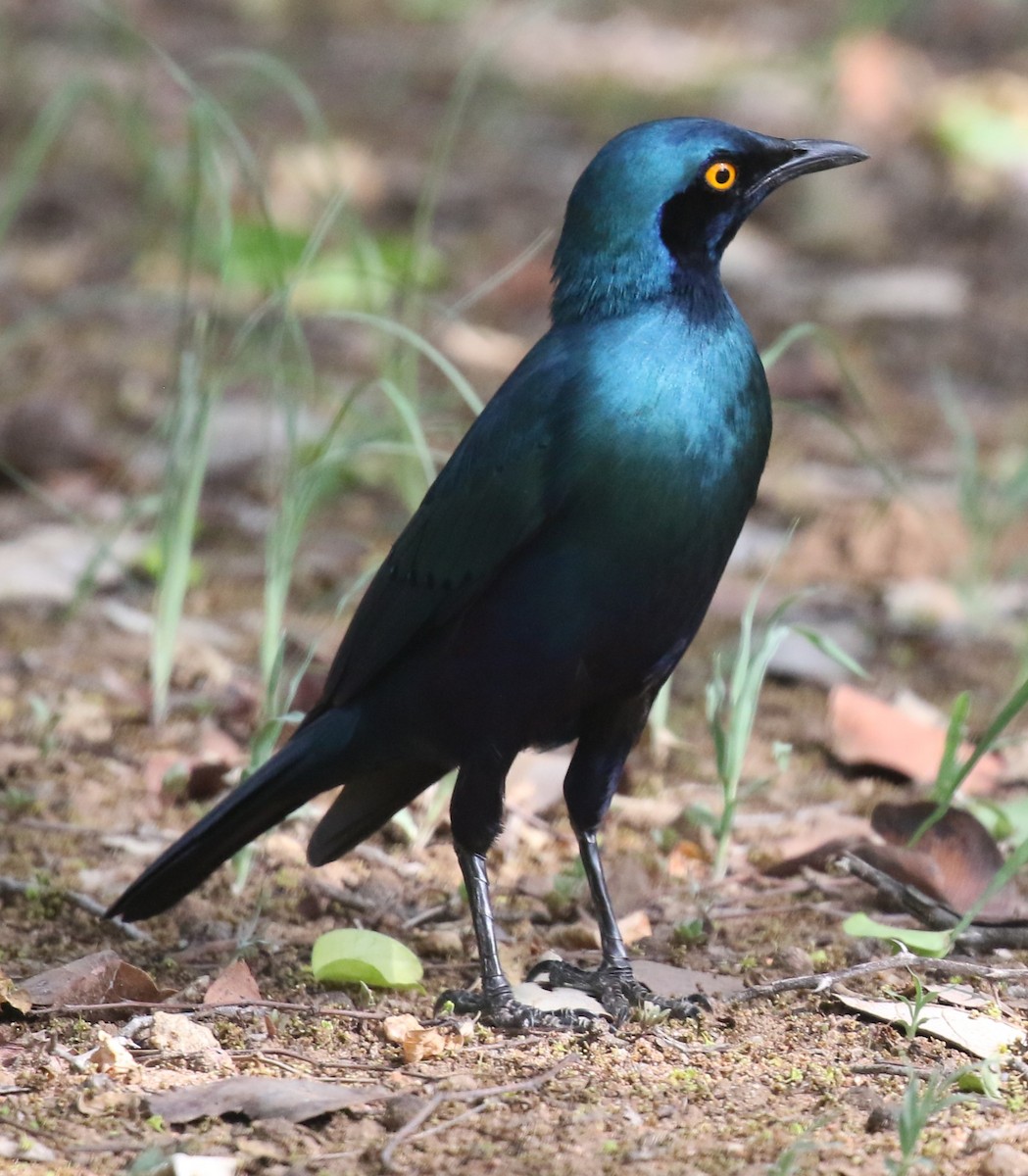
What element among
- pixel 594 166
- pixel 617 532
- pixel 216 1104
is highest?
pixel 594 166

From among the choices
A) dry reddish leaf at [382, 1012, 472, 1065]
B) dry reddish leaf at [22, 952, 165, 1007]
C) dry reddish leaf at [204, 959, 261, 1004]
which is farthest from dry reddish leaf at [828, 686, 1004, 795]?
dry reddish leaf at [22, 952, 165, 1007]

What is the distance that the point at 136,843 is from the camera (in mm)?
3596

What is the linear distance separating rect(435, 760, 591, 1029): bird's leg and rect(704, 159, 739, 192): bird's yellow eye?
3.19ft

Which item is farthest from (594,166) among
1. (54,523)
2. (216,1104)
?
(54,523)

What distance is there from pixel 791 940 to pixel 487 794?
0.57m

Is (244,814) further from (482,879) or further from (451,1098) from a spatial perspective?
(451,1098)

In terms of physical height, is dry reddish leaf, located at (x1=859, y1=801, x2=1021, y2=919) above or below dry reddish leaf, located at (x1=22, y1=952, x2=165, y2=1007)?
above

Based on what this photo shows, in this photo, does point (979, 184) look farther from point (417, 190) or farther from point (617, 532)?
point (617, 532)

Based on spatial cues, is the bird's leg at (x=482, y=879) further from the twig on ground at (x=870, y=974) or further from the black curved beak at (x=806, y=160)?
the black curved beak at (x=806, y=160)

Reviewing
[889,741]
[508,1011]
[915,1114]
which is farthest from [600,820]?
[915,1114]

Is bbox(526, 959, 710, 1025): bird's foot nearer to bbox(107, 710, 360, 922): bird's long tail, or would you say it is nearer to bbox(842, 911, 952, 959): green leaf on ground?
bbox(842, 911, 952, 959): green leaf on ground

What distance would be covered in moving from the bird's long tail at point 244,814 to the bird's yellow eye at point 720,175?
1027mm

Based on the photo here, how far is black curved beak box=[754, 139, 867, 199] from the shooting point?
322 centimetres

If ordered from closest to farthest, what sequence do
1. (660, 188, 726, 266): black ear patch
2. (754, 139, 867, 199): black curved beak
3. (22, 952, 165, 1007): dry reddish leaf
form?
(22, 952, 165, 1007): dry reddish leaf
(660, 188, 726, 266): black ear patch
(754, 139, 867, 199): black curved beak
